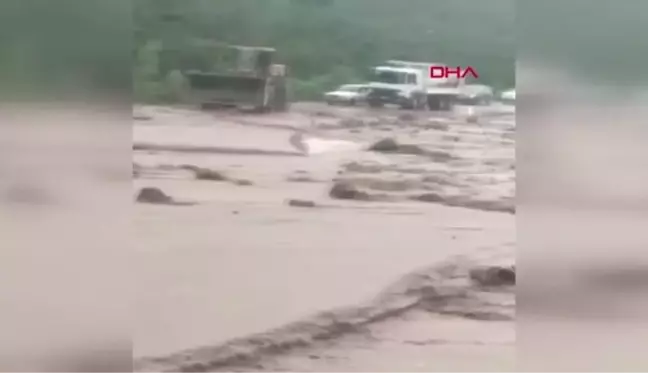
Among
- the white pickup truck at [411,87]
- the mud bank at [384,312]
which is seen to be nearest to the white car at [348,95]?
the white pickup truck at [411,87]

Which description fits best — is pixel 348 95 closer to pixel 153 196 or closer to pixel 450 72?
pixel 450 72

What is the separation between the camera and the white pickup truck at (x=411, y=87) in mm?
1028

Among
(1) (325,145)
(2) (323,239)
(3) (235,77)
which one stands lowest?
(2) (323,239)

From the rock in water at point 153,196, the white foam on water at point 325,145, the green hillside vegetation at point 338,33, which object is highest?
the green hillside vegetation at point 338,33

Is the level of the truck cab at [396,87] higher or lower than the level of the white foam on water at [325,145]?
higher

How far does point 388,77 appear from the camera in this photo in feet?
3.38

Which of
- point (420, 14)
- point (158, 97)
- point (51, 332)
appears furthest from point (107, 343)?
point (420, 14)

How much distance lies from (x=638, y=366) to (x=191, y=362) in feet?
2.24

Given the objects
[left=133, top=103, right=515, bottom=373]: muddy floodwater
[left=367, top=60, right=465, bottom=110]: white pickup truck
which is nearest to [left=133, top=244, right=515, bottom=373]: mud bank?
[left=133, top=103, right=515, bottom=373]: muddy floodwater

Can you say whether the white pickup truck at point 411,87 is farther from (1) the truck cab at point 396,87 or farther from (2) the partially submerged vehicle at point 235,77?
(2) the partially submerged vehicle at point 235,77

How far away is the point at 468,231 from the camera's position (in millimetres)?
1044

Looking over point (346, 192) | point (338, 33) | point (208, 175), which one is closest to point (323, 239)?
point (346, 192)

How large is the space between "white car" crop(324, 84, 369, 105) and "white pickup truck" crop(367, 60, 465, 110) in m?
0.01

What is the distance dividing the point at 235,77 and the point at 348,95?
0.17 m
